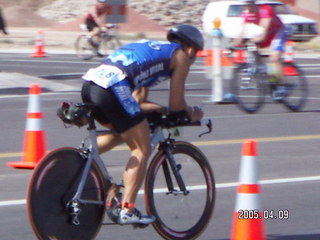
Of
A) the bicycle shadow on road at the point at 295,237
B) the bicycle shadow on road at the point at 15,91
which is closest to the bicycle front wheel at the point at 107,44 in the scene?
the bicycle shadow on road at the point at 15,91

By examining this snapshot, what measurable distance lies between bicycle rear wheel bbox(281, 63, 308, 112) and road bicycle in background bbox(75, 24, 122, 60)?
13.1 m

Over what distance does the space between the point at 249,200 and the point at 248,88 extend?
321 inches

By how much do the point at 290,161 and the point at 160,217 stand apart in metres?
3.97

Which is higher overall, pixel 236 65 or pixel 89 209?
pixel 89 209

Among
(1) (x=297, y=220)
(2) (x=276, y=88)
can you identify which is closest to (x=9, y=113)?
(2) (x=276, y=88)

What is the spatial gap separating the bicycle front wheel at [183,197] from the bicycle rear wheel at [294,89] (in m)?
7.73

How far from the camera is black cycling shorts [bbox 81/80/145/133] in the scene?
6.05m

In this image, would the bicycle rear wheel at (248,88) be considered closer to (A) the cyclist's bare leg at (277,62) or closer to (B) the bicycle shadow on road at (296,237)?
(A) the cyclist's bare leg at (277,62)

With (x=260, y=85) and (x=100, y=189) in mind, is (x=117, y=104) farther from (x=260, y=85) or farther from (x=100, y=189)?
(x=260, y=85)

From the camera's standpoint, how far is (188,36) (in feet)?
20.7

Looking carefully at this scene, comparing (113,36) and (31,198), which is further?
(113,36)

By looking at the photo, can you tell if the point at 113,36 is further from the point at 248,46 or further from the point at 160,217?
the point at 160,217

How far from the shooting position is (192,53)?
20.8 ft

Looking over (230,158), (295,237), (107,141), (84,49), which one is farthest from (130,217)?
(84,49)
